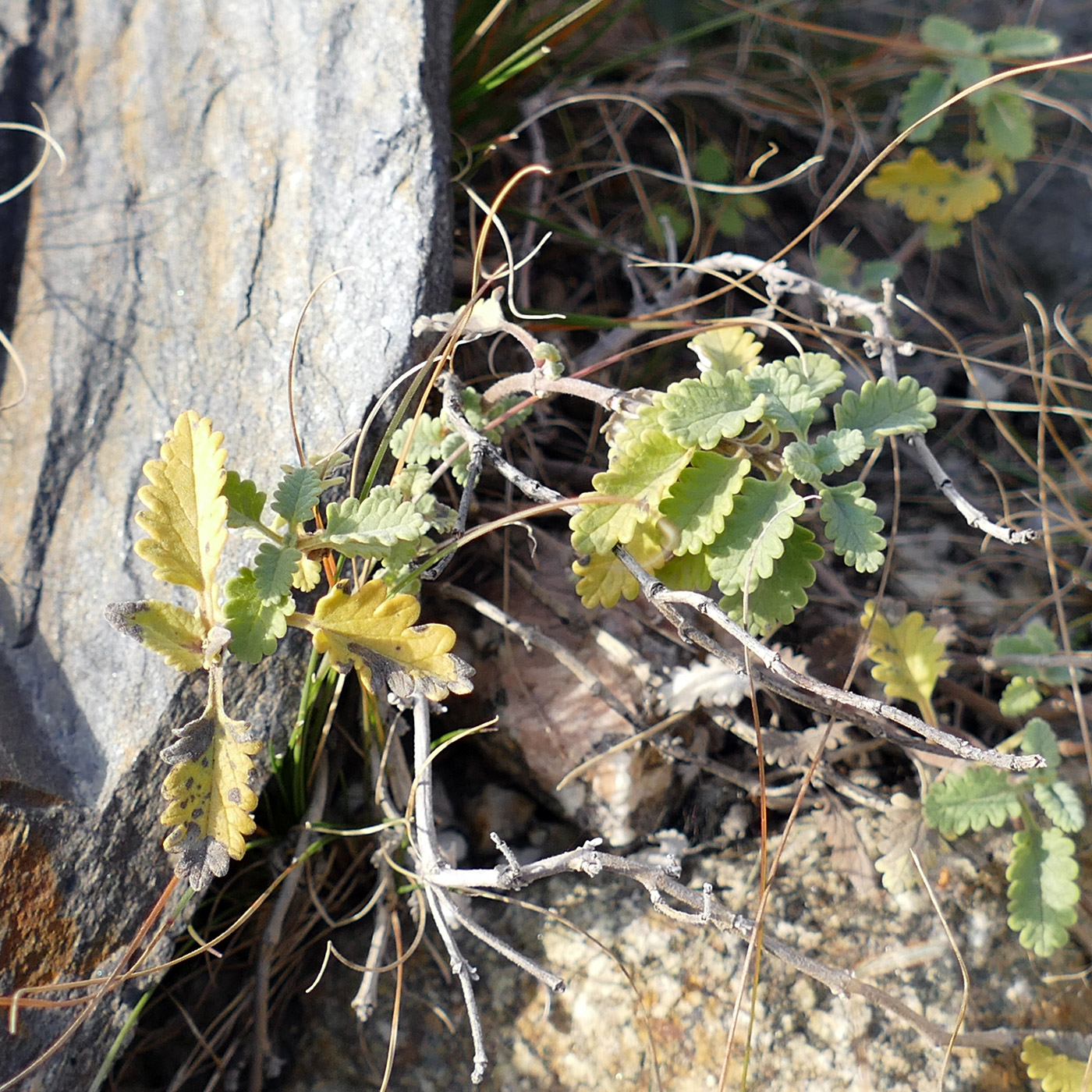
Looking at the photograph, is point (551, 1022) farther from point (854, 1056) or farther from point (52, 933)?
point (52, 933)

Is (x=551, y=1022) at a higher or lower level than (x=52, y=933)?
lower

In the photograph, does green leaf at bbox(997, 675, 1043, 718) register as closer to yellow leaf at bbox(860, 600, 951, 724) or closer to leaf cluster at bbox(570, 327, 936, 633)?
yellow leaf at bbox(860, 600, 951, 724)

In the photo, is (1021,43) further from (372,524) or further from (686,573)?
(372,524)

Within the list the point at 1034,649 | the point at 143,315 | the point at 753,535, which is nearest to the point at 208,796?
the point at 753,535

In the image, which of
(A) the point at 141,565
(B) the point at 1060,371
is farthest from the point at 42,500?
(B) the point at 1060,371

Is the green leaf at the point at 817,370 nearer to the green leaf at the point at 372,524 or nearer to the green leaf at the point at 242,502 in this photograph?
the green leaf at the point at 372,524
